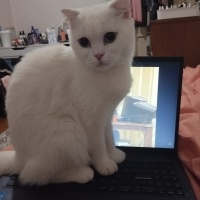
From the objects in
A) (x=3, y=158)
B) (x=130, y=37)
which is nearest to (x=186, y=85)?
(x=130, y=37)

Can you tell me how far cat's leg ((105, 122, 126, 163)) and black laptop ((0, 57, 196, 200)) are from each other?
24mm

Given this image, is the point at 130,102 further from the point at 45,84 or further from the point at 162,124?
the point at 45,84

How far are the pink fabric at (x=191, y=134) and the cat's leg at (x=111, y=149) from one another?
0.19 meters

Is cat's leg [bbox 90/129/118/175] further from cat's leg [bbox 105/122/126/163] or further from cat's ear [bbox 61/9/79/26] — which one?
cat's ear [bbox 61/9/79/26]

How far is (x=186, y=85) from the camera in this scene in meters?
1.22

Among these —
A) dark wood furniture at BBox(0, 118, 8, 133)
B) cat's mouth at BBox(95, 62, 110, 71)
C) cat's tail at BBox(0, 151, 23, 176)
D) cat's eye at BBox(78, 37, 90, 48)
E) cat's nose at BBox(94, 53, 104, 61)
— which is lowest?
dark wood furniture at BBox(0, 118, 8, 133)

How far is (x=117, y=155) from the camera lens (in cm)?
75

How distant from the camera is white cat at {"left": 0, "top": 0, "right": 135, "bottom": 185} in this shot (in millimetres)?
621

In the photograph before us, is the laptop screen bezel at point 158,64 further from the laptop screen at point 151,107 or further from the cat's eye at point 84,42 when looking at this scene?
the cat's eye at point 84,42

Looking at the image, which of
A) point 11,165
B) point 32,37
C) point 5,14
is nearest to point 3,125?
point 32,37

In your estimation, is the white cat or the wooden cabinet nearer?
the white cat

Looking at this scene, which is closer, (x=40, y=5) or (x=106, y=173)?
(x=106, y=173)

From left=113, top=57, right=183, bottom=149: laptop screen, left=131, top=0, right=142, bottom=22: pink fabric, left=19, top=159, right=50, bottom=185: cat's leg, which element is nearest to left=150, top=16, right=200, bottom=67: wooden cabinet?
left=131, top=0, right=142, bottom=22: pink fabric

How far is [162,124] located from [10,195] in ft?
1.66
